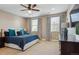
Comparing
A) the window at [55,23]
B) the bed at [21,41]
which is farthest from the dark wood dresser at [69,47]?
the bed at [21,41]

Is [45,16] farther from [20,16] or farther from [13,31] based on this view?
[13,31]

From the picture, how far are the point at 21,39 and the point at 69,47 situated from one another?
97 cm

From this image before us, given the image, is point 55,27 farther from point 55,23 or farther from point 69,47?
point 69,47

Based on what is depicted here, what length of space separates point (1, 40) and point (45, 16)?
3.26 ft

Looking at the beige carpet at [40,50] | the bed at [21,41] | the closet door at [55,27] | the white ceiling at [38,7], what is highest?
the white ceiling at [38,7]

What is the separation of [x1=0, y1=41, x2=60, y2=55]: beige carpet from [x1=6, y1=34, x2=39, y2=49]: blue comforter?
0.52 feet

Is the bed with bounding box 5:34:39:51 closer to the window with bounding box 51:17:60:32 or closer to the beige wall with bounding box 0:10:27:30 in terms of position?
the beige wall with bounding box 0:10:27:30

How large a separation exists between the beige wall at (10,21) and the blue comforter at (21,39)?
213mm

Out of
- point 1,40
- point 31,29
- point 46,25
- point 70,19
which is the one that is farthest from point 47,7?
point 1,40

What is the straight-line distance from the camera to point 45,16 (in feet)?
6.51

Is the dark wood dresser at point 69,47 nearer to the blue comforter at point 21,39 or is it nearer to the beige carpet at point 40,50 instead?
the beige carpet at point 40,50

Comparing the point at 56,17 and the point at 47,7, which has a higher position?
the point at 47,7

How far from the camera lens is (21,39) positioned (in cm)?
200

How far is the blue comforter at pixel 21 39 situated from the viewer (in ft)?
6.21
